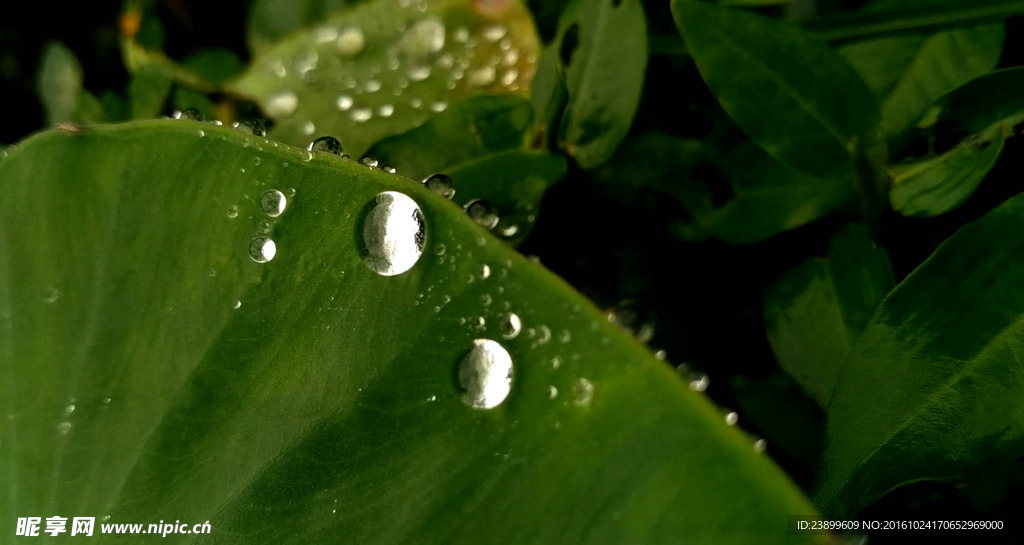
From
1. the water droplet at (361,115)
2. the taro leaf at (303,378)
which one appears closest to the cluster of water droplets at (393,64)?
the water droplet at (361,115)

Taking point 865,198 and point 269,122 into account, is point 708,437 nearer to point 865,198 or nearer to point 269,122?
Answer: point 865,198

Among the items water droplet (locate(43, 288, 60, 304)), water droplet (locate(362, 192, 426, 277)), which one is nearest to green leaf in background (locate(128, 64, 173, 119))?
water droplet (locate(43, 288, 60, 304))

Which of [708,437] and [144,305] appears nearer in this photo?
[708,437]

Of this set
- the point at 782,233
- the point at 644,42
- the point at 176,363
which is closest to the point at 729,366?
the point at 782,233

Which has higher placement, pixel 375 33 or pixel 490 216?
pixel 375 33

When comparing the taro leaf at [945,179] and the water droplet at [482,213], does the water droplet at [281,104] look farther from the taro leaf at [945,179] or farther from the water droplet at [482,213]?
the taro leaf at [945,179]
